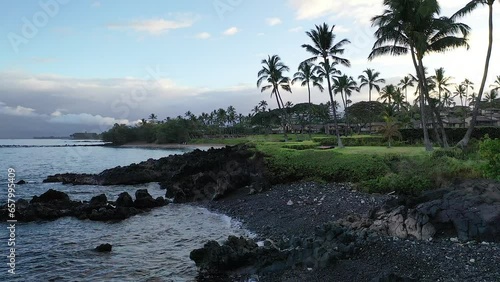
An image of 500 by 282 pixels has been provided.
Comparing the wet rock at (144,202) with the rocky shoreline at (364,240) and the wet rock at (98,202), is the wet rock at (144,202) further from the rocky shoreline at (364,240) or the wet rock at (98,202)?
the rocky shoreline at (364,240)

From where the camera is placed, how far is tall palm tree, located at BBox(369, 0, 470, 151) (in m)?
31.9

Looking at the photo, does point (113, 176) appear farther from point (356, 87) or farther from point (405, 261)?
point (356, 87)

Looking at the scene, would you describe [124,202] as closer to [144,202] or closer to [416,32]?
[144,202]

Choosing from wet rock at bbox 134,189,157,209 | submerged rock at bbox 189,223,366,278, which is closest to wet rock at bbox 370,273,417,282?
submerged rock at bbox 189,223,366,278

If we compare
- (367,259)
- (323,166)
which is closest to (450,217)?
(367,259)

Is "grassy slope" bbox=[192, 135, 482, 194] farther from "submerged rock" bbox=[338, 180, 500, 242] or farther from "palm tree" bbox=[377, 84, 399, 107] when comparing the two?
"palm tree" bbox=[377, 84, 399, 107]

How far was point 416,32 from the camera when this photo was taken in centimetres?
3167

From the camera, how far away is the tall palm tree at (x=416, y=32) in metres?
31.9

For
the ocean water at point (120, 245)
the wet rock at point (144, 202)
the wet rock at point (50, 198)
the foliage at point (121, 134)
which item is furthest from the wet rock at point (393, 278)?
the foliage at point (121, 134)

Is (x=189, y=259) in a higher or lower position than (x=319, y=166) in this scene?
lower

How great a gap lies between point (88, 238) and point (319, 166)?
1496 centimetres

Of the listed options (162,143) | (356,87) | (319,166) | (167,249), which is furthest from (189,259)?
(162,143)

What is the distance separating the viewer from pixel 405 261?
10570 mm

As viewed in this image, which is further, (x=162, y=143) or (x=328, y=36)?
(x=162, y=143)
